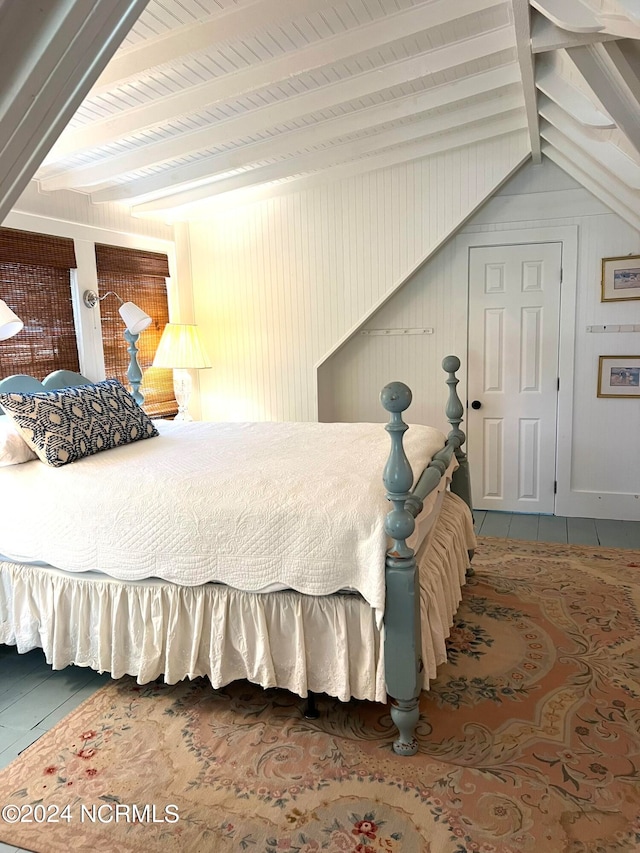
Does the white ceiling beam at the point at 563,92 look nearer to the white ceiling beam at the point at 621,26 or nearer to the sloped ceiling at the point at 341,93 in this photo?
the sloped ceiling at the point at 341,93

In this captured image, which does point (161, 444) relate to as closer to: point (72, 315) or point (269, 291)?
point (72, 315)

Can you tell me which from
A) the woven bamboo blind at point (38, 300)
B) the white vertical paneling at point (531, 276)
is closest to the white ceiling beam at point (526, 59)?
the white vertical paneling at point (531, 276)

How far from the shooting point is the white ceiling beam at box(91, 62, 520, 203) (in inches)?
119

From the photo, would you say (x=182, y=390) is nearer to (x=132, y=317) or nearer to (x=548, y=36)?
(x=132, y=317)

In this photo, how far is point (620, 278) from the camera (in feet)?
13.5

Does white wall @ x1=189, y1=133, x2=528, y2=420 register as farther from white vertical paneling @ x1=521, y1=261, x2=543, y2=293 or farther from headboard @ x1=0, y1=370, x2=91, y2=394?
headboard @ x1=0, y1=370, x2=91, y2=394

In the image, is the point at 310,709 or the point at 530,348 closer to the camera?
the point at 310,709

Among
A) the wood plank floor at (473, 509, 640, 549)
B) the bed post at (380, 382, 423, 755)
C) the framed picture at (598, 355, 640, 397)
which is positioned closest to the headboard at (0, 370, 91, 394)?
the bed post at (380, 382, 423, 755)

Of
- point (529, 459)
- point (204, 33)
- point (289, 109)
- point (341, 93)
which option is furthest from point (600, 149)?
point (529, 459)

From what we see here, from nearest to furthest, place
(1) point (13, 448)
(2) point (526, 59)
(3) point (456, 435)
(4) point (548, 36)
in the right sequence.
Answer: (4) point (548, 36), (2) point (526, 59), (1) point (13, 448), (3) point (456, 435)

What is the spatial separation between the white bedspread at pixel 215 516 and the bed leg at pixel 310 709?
522 millimetres

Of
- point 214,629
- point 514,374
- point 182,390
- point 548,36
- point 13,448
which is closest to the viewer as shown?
point 548,36

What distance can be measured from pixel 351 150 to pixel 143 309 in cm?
181

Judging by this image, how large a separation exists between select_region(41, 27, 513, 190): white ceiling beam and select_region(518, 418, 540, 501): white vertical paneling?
258 centimetres
